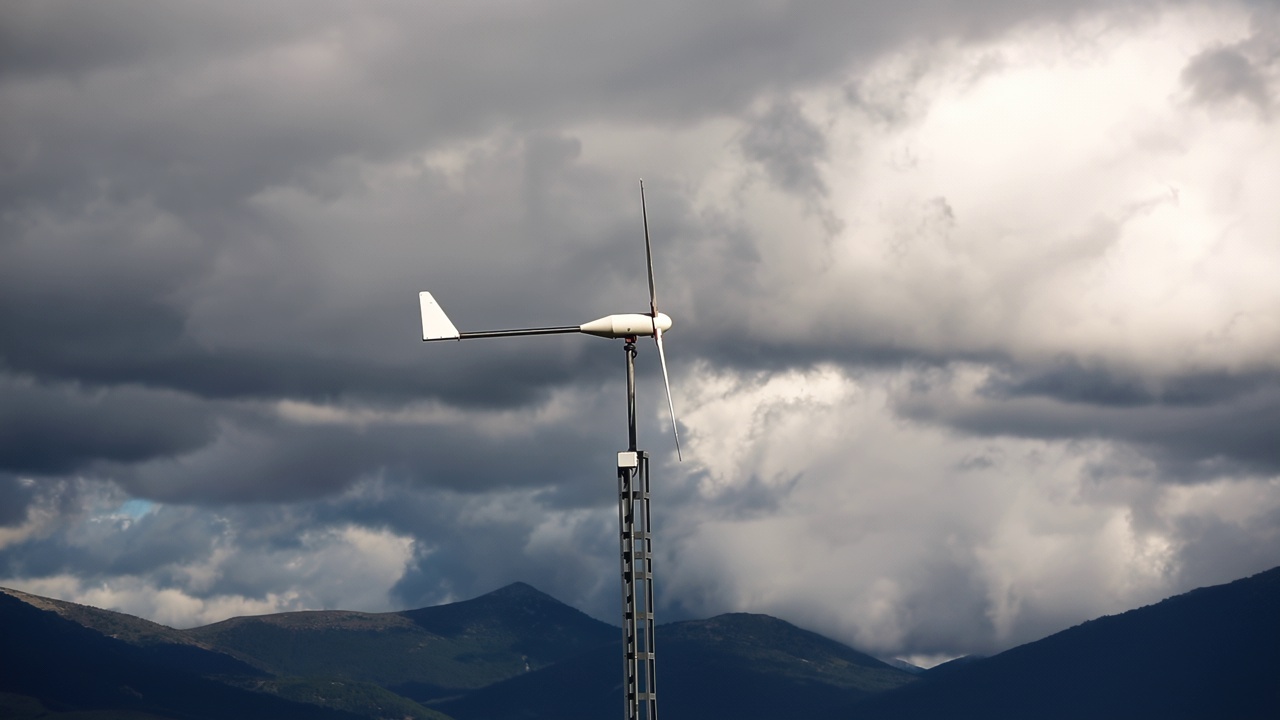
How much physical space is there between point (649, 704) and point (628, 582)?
259 inches

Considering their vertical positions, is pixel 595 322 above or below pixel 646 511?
above

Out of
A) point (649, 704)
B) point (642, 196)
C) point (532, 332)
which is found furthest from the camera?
point (642, 196)

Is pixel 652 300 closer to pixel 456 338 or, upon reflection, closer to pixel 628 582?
pixel 456 338

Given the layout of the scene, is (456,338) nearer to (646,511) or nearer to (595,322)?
(595,322)

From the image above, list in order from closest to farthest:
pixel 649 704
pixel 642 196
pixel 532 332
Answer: pixel 649 704 → pixel 532 332 → pixel 642 196

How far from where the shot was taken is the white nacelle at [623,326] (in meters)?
93.3

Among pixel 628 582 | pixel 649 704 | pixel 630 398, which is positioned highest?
pixel 630 398

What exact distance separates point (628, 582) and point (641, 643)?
4229 millimetres

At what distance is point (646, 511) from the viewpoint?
85812 millimetres

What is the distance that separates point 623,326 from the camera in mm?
Result: 93938

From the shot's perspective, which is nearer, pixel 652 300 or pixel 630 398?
pixel 630 398

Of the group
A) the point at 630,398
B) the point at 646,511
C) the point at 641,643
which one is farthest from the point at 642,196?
the point at 641,643

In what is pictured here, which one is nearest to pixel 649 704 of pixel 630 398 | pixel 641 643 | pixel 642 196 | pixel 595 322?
pixel 641 643

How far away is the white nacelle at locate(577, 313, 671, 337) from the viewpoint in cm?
9331
